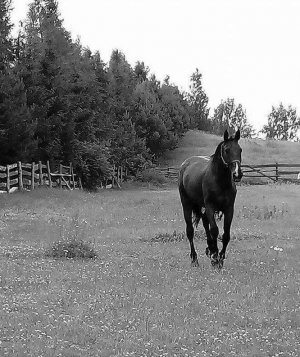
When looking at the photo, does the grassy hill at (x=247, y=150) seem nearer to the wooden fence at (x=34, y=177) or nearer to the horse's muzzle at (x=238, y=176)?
the wooden fence at (x=34, y=177)

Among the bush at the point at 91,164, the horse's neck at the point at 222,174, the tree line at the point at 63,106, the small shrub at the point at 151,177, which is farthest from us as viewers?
the small shrub at the point at 151,177

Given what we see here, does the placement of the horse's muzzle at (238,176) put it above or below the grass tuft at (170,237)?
above

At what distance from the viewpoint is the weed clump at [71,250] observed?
12.8m

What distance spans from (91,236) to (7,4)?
68.6ft

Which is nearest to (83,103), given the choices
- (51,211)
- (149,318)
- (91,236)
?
(51,211)

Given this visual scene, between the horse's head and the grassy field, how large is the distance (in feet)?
6.89

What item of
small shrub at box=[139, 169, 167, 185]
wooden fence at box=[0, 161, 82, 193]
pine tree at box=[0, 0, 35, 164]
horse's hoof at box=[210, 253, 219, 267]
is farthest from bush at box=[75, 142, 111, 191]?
horse's hoof at box=[210, 253, 219, 267]

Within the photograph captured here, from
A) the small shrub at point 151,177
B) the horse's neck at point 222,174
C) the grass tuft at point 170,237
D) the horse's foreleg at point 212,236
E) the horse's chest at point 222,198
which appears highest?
the horse's neck at point 222,174

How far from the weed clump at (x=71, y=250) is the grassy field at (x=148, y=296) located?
12.5 inches

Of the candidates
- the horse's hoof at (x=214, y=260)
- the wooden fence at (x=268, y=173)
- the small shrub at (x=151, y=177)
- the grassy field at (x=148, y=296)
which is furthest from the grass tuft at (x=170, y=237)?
the small shrub at (x=151, y=177)

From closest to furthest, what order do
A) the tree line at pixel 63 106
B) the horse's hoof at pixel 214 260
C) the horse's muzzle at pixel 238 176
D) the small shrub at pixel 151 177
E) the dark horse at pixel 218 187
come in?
the horse's muzzle at pixel 238 176 < the dark horse at pixel 218 187 < the horse's hoof at pixel 214 260 < the tree line at pixel 63 106 < the small shrub at pixel 151 177

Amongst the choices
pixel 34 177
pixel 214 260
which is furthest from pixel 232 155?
pixel 34 177

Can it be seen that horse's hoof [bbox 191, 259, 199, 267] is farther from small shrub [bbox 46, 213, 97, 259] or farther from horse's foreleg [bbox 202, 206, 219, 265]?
small shrub [bbox 46, 213, 97, 259]

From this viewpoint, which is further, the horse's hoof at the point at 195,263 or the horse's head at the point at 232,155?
the horse's hoof at the point at 195,263
